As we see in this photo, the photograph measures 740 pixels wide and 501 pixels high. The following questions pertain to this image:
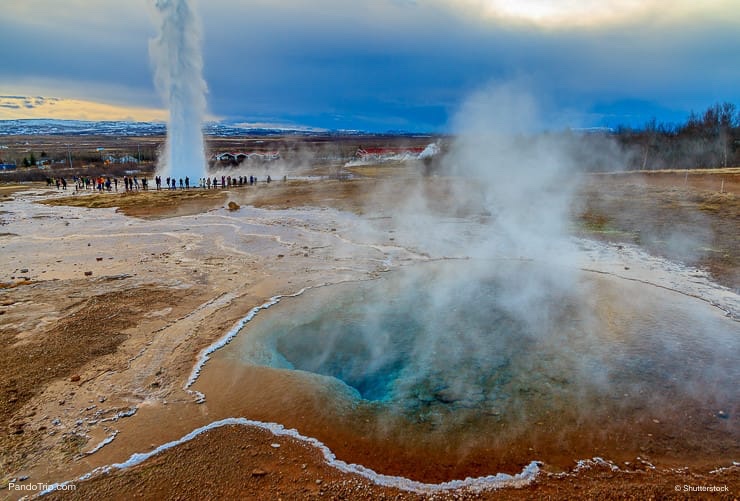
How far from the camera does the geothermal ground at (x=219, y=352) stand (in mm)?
3527

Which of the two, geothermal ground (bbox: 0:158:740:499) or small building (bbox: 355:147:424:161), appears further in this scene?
small building (bbox: 355:147:424:161)

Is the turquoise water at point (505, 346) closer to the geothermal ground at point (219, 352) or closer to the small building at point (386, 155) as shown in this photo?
the geothermal ground at point (219, 352)

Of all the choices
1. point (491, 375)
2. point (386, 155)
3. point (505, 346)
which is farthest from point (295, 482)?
point (386, 155)

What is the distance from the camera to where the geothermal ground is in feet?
11.6

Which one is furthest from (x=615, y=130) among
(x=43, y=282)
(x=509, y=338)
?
(x=43, y=282)

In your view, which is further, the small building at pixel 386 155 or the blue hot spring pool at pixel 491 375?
the small building at pixel 386 155

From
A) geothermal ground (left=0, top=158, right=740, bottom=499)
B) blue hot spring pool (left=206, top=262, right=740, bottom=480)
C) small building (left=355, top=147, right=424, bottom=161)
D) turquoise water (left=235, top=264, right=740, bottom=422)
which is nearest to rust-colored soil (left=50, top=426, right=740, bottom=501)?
geothermal ground (left=0, top=158, right=740, bottom=499)

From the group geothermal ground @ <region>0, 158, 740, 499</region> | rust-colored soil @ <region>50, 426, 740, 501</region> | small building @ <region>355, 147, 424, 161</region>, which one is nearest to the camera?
rust-colored soil @ <region>50, 426, 740, 501</region>

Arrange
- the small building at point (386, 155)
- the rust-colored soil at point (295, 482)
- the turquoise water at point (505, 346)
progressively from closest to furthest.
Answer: the rust-colored soil at point (295, 482), the turquoise water at point (505, 346), the small building at point (386, 155)

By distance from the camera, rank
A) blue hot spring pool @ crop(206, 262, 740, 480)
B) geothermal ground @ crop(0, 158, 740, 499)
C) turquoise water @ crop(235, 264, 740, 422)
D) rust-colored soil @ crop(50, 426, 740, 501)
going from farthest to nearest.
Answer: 1. turquoise water @ crop(235, 264, 740, 422)
2. blue hot spring pool @ crop(206, 262, 740, 480)
3. geothermal ground @ crop(0, 158, 740, 499)
4. rust-colored soil @ crop(50, 426, 740, 501)

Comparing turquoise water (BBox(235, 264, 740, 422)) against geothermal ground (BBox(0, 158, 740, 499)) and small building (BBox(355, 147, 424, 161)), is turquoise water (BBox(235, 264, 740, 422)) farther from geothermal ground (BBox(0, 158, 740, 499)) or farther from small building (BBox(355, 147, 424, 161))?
small building (BBox(355, 147, 424, 161))

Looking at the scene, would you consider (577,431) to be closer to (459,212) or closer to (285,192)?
(459,212)

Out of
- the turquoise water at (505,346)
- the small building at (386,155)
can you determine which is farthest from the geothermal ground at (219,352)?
the small building at (386,155)

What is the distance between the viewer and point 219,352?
5.76 metres
